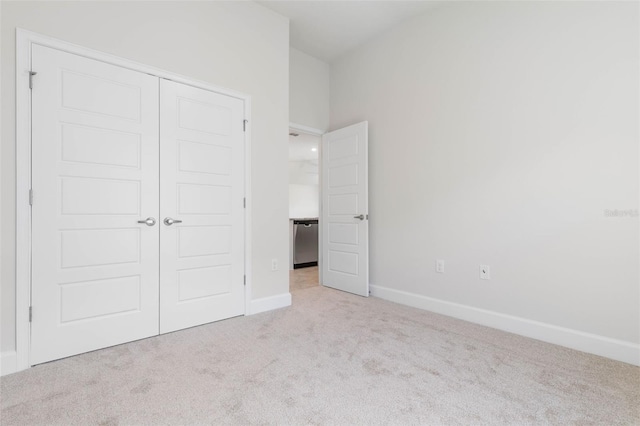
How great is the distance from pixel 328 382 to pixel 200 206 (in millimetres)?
1766

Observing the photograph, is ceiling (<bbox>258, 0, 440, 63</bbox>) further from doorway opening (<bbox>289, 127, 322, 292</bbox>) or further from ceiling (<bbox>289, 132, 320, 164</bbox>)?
ceiling (<bbox>289, 132, 320, 164</bbox>)

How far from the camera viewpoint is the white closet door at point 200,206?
2.53 m

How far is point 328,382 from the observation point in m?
1.76

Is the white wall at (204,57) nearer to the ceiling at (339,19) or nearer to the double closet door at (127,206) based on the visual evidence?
the double closet door at (127,206)

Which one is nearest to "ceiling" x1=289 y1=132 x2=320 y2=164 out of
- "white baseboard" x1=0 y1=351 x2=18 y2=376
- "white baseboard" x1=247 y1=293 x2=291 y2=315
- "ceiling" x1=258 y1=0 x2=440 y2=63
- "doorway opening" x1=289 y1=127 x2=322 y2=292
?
"doorway opening" x1=289 y1=127 x2=322 y2=292

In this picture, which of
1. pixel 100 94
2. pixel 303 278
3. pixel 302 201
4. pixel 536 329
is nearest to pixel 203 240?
pixel 100 94

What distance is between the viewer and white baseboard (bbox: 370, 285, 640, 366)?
6.82 feet

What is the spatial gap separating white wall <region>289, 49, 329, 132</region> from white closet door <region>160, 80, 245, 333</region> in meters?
1.17

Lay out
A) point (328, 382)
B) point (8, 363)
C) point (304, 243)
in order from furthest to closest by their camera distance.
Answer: point (304, 243)
point (8, 363)
point (328, 382)

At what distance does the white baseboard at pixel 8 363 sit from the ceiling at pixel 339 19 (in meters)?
3.38

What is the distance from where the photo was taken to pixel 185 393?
5.41 ft

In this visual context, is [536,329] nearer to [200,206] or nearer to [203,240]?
[203,240]

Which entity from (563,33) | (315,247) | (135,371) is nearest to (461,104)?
(563,33)

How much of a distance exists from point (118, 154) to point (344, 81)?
289 centimetres
